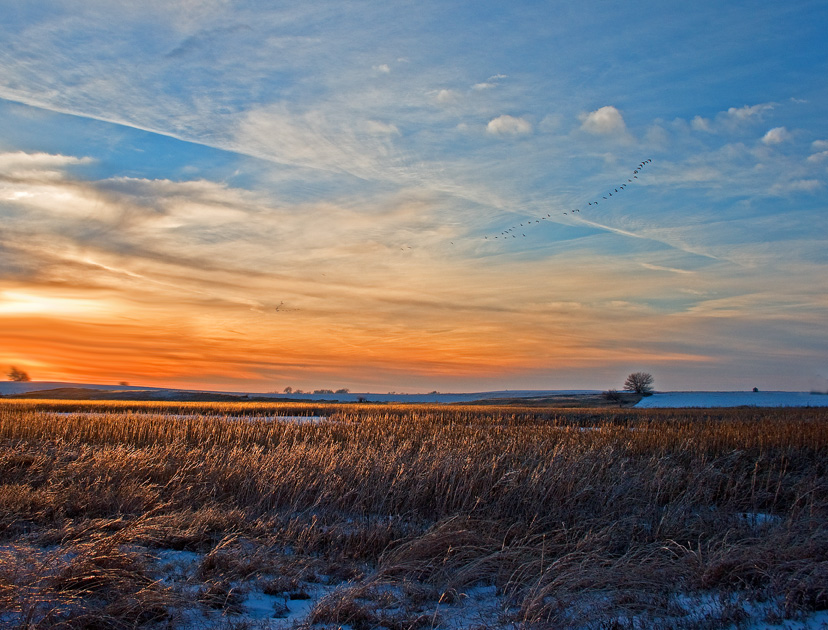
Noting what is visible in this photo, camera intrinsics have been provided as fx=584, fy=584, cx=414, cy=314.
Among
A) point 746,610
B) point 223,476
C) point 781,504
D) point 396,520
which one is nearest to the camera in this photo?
point 746,610

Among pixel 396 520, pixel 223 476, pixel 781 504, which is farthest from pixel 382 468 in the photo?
pixel 781 504

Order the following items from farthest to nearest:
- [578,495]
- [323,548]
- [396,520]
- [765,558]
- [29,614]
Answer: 1. [578,495]
2. [396,520]
3. [323,548]
4. [765,558]
5. [29,614]

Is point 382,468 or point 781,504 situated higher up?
point 382,468

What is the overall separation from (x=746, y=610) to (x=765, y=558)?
1.36 metres

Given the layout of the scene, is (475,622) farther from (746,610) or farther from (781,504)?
(781,504)

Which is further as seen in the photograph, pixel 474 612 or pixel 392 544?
pixel 392 544

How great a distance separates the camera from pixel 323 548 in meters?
8.11

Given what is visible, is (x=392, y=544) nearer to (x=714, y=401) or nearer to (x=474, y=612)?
Answer: (x=474, y=612)

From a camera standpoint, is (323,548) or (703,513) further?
(703,513)

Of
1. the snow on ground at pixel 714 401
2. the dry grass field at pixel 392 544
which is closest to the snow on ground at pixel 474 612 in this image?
the dry grass field at pixel 392 544

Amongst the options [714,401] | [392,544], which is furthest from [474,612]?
[714,401]

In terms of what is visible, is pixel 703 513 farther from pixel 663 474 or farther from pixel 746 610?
pixel 746 610

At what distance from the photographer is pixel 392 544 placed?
27.2 ft

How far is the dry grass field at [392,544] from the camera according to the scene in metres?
5.79
